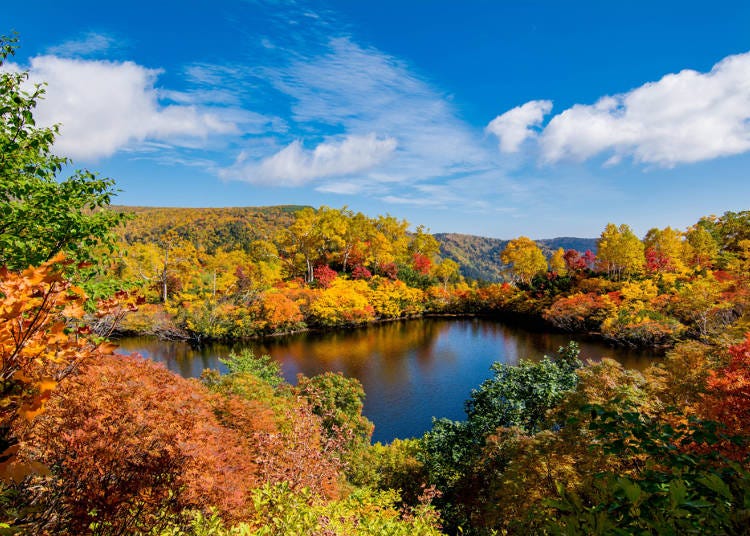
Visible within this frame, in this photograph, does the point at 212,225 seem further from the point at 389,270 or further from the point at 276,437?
the point at 276,437

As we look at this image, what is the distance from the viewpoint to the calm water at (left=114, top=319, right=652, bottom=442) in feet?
61.8

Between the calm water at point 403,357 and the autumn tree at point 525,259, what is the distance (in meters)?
11.1

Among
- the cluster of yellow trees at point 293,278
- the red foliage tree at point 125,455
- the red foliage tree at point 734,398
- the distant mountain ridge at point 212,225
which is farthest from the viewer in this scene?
the distant mountain ridge at point 212,225

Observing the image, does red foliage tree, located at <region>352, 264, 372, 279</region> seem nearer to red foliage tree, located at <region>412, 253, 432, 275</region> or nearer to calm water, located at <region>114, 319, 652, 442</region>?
calm water, located at <region>114, 319, 652, 442</region>

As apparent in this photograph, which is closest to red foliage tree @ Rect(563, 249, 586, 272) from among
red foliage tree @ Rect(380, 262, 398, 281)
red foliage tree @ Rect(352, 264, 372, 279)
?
red foliage tree @ Rect(380, 262, 398, 281)

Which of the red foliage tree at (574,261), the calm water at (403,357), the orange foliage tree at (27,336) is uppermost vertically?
the red foliage tree at (574,261)

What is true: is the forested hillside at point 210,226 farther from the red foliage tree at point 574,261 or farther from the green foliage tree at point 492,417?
the green foliage tree at point 492,417

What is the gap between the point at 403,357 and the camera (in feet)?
90.8

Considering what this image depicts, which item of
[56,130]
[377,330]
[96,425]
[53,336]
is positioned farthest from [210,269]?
[53,336]

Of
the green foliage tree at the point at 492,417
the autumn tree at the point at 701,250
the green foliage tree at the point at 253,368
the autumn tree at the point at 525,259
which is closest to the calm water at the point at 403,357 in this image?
the green foliage tree at the point at 492,417

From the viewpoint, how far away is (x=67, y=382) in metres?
5.22

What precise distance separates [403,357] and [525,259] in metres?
27.2

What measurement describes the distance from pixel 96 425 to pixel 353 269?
42329mm

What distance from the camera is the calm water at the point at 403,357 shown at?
18844 millimetres
